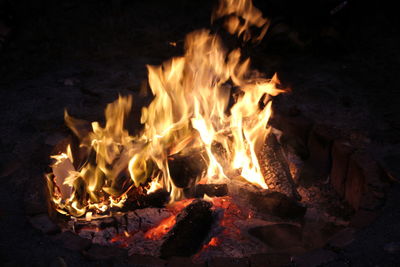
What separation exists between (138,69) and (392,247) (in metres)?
4.21

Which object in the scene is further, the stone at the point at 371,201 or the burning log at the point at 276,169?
the burning log at the point at 276,169

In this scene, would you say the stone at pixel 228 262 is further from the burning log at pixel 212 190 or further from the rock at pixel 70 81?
the rock at pixel 70 81

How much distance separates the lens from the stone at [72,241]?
9.99ft

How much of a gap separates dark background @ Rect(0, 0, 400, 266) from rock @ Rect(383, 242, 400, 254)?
3cm

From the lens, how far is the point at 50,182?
12.4 feet

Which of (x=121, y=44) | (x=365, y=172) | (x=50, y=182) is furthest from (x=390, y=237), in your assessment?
(x=121, y=44)

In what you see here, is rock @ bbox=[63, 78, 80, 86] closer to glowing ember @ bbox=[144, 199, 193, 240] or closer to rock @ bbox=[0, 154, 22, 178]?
rock @ bbox=[0, 154, 22, 178]

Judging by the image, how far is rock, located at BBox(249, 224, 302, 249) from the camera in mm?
3482

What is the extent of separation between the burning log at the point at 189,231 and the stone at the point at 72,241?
560 mm

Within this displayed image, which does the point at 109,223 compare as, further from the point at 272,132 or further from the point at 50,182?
the point at 272,132

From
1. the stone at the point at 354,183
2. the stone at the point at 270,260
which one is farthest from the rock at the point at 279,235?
the stone at the point at 354,183

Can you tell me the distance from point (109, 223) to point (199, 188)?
2.88 feet

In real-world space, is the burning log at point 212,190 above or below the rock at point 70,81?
below

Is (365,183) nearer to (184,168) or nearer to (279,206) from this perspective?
(279,206)
